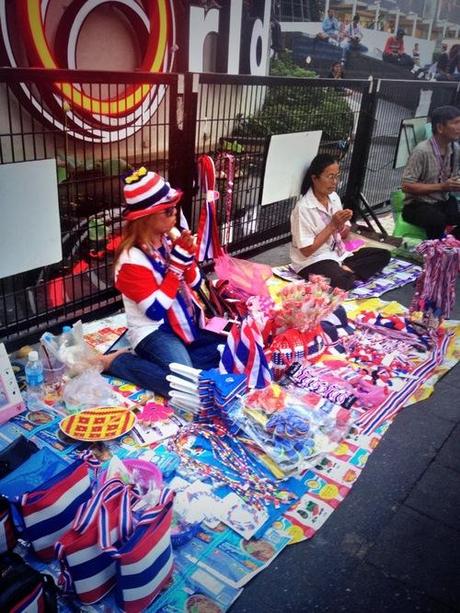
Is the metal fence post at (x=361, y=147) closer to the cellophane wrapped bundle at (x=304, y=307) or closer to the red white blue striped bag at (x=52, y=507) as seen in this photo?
the cellophane wrapped bundle at (x=304, y=307)

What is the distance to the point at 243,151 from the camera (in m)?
4.79

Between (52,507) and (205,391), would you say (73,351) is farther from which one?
(52,507)

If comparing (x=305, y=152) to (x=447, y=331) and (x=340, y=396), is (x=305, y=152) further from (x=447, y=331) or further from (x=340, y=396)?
(x=340, y=396)

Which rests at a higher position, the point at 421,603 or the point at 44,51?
the point at 44,51

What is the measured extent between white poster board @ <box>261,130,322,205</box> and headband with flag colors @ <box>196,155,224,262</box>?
942mm

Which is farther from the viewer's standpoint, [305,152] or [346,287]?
[305,152]

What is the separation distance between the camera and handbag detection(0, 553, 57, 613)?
1.58 meters

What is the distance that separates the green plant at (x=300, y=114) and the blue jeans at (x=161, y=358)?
7.39 ft

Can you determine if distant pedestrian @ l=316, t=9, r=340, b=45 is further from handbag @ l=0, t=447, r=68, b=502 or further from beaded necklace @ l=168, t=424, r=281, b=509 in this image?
handbag @ l=0, t=447, r=68, b=502

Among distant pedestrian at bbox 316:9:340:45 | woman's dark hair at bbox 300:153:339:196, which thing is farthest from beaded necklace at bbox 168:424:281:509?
distant pedestrian at bbox 316:9:340:45

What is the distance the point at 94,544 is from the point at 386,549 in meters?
1.26

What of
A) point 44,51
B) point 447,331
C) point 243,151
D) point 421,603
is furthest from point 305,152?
point 421,603

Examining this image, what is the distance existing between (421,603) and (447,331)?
2624 mm

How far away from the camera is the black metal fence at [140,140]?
11.5 ft
